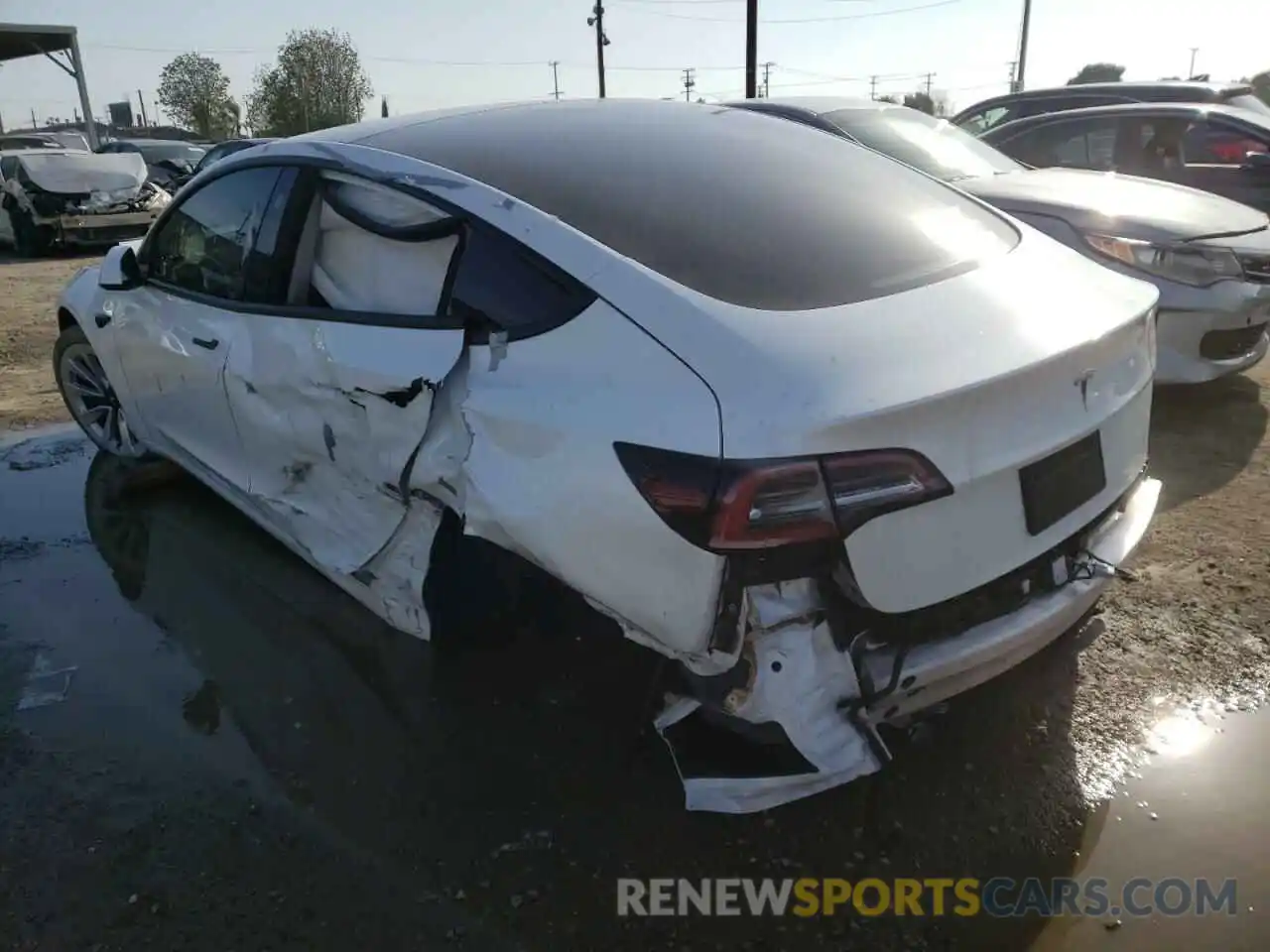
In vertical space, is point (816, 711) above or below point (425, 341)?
below

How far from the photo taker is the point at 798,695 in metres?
1.95

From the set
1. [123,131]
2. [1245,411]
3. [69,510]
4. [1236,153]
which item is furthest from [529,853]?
[123,131]

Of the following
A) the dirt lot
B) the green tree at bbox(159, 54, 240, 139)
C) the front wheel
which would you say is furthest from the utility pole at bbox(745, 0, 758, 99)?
the green tree at bbox(159, 54, 240, 139)

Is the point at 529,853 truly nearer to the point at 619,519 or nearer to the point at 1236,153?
the point at 619,519

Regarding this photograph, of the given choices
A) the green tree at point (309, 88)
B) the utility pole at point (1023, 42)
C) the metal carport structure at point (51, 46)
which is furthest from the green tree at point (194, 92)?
the utility pole at point (1023, 42)

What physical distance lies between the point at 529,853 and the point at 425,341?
4.16 ft

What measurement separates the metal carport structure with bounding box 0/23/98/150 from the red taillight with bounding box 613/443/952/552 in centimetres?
2801

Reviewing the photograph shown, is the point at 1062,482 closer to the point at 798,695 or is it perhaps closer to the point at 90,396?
the point at 798,695

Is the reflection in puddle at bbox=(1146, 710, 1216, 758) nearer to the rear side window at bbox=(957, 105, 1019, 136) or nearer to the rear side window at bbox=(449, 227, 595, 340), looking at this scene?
the rear side window at bbox=(449, 227, 595, 340)

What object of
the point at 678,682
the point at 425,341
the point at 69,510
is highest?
the point at 425,341

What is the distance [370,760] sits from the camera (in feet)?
8.90

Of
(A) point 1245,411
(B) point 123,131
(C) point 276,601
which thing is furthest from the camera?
(B) point 123,131

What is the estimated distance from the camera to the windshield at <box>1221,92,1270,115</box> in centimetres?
900

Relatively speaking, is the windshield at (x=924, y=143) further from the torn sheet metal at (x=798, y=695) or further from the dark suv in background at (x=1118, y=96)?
the torn sheet metal at (x=798, y=695)
